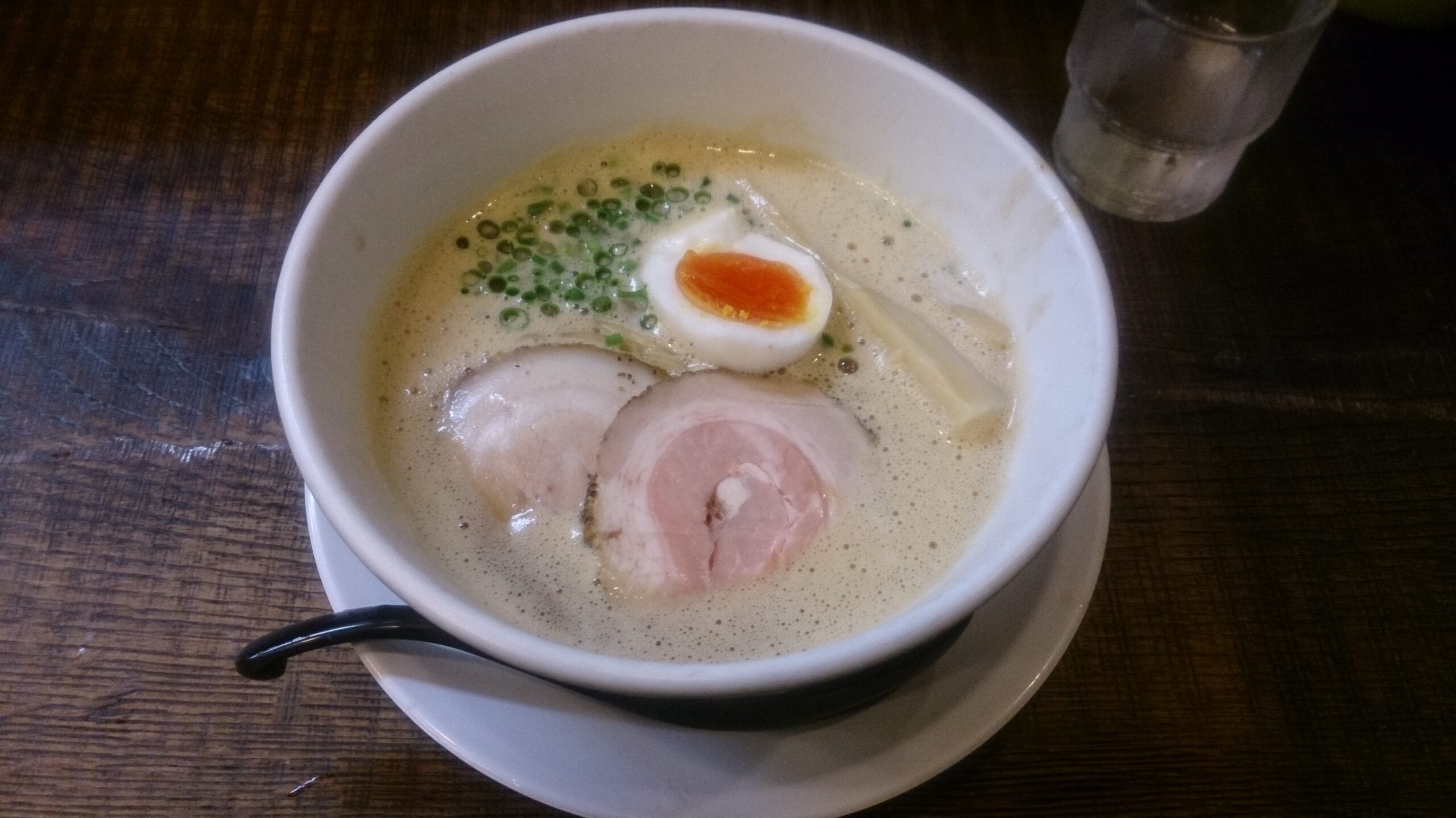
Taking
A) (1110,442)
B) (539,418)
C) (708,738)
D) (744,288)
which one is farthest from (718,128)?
(708,738)

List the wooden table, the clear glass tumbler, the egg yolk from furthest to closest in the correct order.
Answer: the clear glass tumbler → the egg yolk → the wooden table

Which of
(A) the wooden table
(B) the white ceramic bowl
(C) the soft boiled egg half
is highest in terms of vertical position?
(B) the white ceramic bowl

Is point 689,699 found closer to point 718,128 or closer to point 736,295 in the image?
point 736,295

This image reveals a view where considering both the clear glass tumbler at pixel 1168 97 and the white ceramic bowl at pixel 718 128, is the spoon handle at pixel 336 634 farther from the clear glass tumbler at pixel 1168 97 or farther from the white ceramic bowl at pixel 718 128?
the clear glass tumbler at pixel 1168 97

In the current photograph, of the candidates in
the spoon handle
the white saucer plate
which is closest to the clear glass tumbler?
the white saucer plate

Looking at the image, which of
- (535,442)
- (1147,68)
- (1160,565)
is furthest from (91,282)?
(1147,68)

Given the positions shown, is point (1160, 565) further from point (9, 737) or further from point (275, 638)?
point (9, 737)

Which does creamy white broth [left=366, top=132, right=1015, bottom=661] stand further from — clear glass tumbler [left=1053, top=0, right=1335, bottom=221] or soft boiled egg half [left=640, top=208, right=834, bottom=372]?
clear glass tumbler [left=1053, top=0, right=1335, bottom=221]
